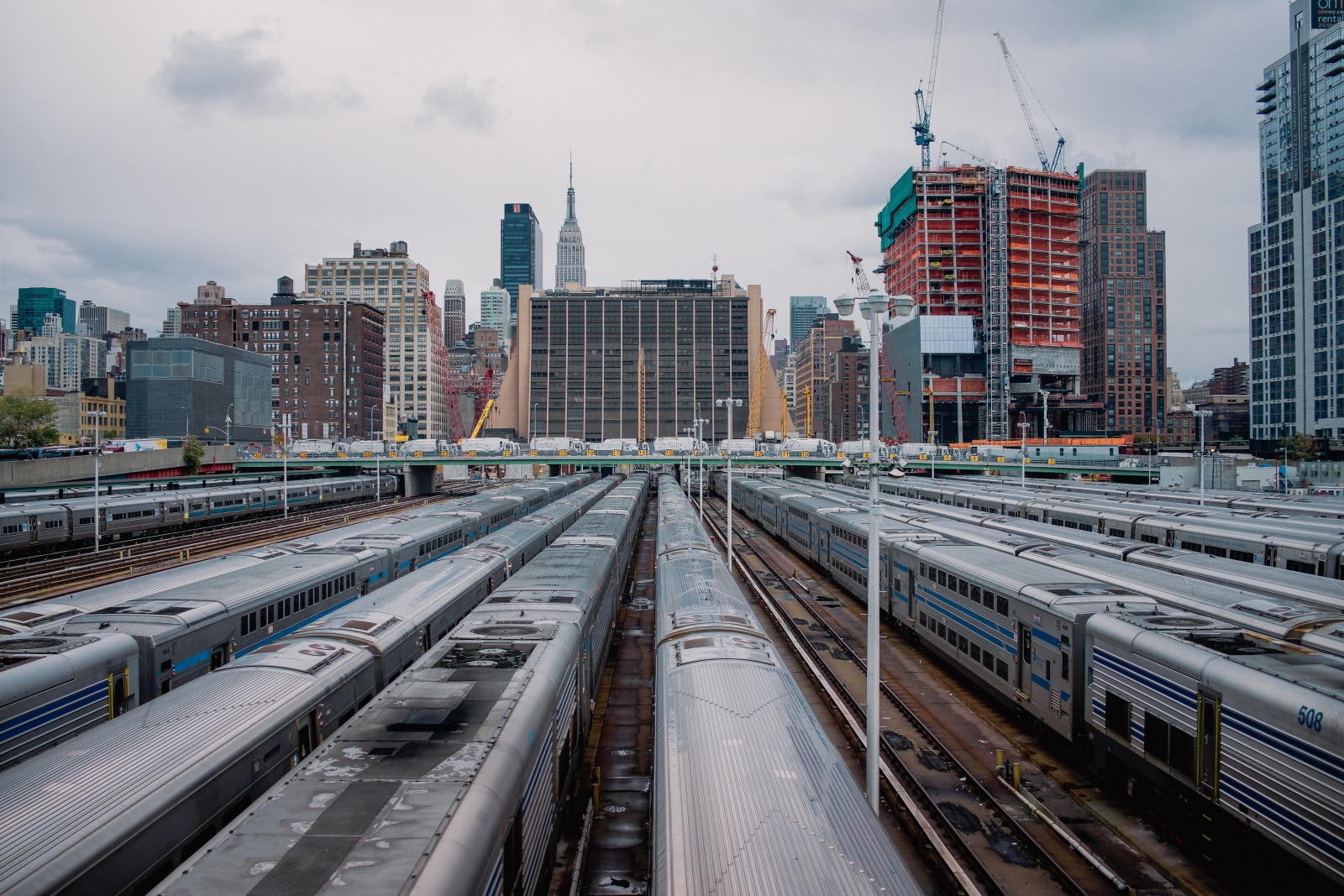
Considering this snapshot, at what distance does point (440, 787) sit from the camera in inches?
337

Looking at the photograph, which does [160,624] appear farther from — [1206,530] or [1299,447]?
[1299,447]

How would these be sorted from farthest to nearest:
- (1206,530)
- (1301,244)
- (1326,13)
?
1. (1326,13)
2. (1301,244)
3. (1206,530)

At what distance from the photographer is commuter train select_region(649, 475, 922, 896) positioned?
24.0 feet

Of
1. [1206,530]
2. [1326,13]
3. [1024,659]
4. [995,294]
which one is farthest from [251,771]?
[1326,13]

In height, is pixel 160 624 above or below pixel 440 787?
above

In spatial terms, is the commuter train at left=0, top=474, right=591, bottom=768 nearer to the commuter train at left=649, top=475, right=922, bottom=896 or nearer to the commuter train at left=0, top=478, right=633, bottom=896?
the commuter train at left=0, top=478, right=633, bottom=896

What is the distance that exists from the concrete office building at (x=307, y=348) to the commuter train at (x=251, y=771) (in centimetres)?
18009

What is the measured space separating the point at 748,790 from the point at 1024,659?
1287 cm

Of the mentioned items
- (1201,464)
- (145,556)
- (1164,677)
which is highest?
(1201,464)

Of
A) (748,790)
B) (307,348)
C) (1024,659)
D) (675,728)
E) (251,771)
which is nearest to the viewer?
(748,790)

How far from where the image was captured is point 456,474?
166625mm

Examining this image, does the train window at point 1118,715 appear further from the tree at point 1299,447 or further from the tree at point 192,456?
the tree at point 1299,447

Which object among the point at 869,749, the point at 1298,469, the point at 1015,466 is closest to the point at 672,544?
the point at 869,749

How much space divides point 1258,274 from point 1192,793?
576ft
